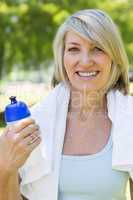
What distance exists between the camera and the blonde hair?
222 cm

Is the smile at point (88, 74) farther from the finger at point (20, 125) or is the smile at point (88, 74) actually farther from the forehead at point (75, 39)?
the finger at point (20, 125)

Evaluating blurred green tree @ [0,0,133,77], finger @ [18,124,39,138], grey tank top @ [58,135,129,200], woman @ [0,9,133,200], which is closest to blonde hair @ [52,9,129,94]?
woman @ [0,9,133,200]

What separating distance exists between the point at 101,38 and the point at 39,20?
2311 cm

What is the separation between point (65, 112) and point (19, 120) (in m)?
0.48

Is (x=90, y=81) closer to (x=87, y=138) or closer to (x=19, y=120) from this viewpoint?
(x=87, y=138)

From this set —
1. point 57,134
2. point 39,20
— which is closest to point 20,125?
point 57,134

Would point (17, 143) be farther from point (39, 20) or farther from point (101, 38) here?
point (39, 20)

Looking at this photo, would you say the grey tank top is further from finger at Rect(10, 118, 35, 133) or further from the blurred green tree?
the blurred green tree

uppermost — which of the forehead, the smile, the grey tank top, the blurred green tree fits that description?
the blurred green tree

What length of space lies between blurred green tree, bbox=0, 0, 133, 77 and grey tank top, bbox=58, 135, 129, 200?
72.0 feet

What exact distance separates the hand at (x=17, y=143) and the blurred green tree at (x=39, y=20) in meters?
22.2

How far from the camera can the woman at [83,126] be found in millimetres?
2221

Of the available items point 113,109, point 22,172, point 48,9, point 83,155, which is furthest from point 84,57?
point 48,9

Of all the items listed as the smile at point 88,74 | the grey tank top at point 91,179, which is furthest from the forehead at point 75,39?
the grey tank top at point 91,179
